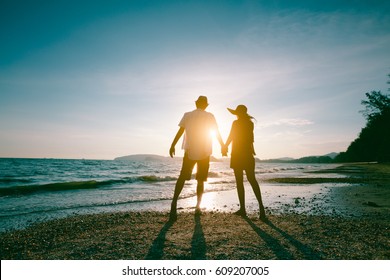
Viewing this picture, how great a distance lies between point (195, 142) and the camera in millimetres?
5945

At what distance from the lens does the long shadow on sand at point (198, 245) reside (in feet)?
11.7

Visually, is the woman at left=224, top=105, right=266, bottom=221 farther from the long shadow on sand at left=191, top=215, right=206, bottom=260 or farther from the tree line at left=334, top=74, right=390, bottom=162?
the tree line at left=334, top=74, right=390, bottom=162

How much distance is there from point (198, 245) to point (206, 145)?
8.40 feet

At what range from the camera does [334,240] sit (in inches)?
164

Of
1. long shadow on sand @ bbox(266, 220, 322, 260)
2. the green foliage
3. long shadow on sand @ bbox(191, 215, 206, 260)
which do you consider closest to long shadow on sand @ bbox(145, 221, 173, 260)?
long shadow on sand @ bbox(191, 215, 206, 260)

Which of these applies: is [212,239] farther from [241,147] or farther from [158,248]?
[241,147]

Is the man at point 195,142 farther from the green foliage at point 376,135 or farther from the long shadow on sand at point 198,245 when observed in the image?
the green foliage at point 376,135

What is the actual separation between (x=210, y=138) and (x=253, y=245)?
9.10 ft

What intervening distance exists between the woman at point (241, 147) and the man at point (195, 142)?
60 cm

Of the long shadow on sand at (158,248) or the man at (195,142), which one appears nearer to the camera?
the long shadow on sand at (158,248)

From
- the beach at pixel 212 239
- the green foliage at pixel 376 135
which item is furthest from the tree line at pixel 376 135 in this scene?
the beach at pixel 212 239

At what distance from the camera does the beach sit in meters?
3.64

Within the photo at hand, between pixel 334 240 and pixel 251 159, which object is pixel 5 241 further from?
pixel 334 240
